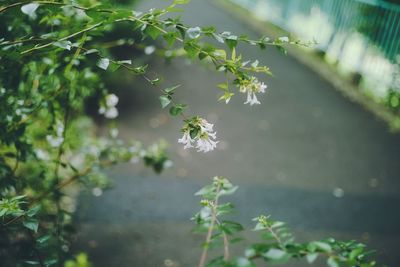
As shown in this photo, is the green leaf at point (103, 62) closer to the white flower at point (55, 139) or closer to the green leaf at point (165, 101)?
the green leaf at point (165, 101)

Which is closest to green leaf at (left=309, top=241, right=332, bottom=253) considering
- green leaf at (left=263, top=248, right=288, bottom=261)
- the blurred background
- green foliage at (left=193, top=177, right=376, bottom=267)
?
green foliage at (left=193, top=177, right=376, bottom=267)

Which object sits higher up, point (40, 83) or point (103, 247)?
point (40, 83)

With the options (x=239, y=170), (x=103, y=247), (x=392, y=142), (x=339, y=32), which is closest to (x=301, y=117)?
(x=392, y=142)

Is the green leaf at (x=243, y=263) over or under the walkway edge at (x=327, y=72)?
over

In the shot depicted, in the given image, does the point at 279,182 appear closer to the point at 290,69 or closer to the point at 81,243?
the point at 81,243

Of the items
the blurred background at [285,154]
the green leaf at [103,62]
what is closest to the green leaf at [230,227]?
the green leaf at [103,62]

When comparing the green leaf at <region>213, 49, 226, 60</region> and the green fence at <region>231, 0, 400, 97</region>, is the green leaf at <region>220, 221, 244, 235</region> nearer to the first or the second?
the green leaf at <region>213, 49, 226, 60</region>

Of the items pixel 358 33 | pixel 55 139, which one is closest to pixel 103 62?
pixel 55 139
